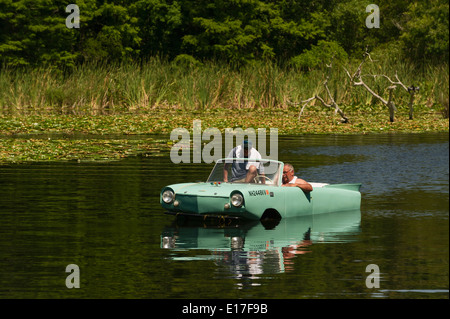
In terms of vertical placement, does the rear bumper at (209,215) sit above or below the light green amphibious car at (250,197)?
below

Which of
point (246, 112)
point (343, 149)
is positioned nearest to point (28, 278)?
point (343, 149)

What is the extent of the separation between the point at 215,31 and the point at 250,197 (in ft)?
163

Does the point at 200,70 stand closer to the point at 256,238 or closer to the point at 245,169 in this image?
the point at 245,169

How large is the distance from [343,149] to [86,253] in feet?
61.3

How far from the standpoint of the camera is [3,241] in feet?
47.0

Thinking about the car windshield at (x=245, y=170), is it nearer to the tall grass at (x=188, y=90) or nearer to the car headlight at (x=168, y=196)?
the car headlight at (x=168, y=196)

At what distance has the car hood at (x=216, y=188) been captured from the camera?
51.8ft

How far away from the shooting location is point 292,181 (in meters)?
16.9

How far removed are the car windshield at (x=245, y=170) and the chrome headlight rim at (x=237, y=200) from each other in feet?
3.68

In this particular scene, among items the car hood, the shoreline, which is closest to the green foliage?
the shoreline

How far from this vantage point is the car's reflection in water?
502 inches

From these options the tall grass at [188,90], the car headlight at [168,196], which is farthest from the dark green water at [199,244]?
the tall grass at [188,90]

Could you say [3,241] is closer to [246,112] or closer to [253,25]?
[246,112]

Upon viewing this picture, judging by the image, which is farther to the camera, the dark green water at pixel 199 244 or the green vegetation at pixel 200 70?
the green vegetation at pixel 200 70
